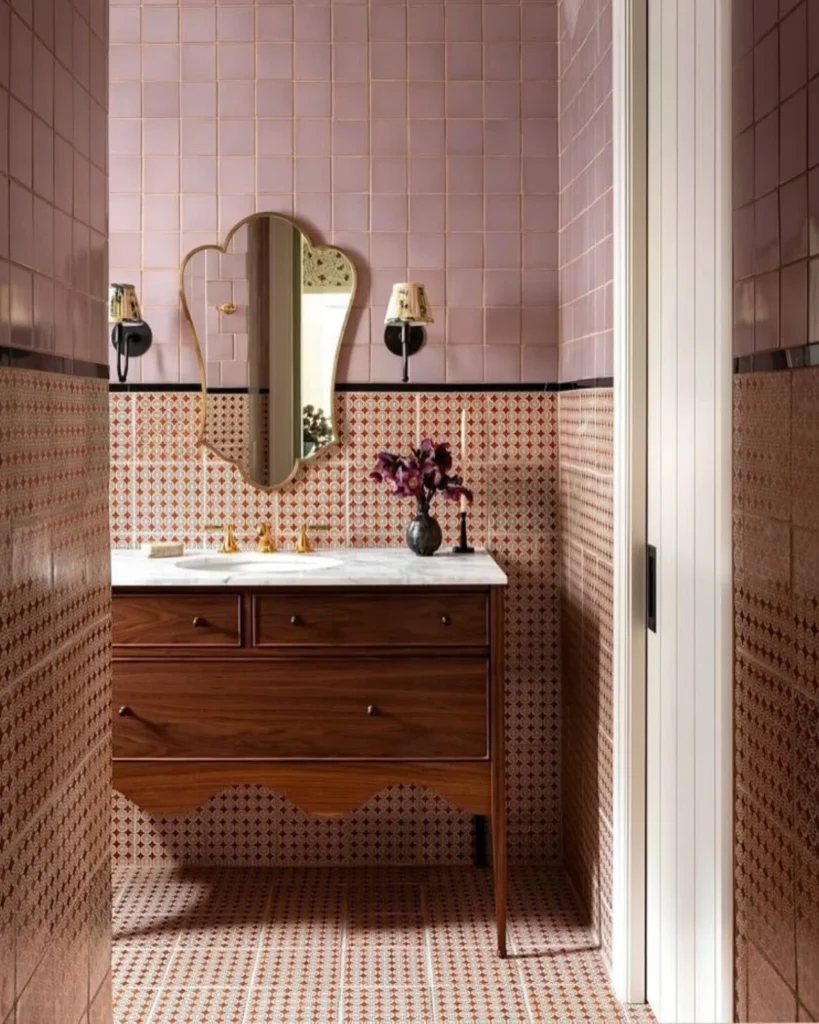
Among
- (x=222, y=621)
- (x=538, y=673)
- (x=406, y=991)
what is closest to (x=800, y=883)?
(x=406, y=991)

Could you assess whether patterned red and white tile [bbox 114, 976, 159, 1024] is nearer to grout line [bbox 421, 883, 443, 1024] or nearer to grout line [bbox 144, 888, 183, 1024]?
grout line [bbox 144, 888, 183, 1024]

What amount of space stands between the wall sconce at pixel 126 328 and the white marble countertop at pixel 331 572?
595mm

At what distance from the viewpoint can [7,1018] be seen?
1356 mm

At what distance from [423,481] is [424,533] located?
146mm

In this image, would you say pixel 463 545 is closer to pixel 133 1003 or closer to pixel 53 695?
pixel 133 1003

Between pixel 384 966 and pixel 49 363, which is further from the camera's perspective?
pixel 384 966

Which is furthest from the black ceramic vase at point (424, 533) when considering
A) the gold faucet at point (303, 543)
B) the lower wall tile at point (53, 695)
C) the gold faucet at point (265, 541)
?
the lower wall tile at point (53, 695)

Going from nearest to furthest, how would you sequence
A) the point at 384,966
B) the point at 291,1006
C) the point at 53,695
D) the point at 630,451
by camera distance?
the point at 53,695 → the point at 630,451 → the point at 291,1006 → the point at 384,966

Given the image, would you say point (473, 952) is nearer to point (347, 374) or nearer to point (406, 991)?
point (406, 991)

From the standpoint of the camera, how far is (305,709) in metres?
3.31

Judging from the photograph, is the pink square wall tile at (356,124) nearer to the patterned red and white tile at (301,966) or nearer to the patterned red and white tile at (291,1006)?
the patterned red and white tile at (301,966)

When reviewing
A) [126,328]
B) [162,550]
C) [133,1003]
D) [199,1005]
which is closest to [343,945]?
[199,1005]

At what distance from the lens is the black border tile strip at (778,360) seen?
1.34 metres

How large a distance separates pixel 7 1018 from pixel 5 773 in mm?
250
